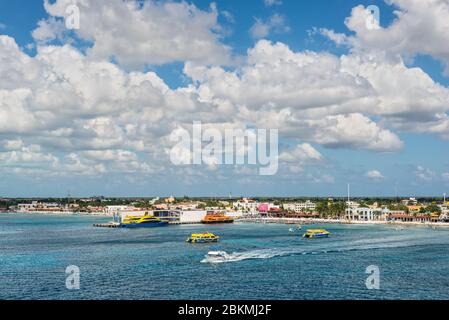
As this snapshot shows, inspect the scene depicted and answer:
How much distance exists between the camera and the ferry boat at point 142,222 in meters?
103

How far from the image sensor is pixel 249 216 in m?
144

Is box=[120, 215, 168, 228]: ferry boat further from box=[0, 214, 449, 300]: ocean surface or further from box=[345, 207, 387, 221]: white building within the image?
box=[345, 207, 387, 221]: white building

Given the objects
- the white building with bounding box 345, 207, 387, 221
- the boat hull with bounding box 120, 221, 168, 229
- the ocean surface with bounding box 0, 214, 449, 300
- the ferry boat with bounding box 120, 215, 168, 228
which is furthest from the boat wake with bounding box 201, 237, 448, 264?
the white building with bounding box 345, 207, 387, 221

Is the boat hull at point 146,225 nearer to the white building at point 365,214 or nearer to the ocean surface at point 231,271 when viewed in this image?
the ocean surface at point 231,271

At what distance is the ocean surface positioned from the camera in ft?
101

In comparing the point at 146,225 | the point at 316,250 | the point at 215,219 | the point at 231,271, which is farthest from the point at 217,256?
the point at 215,219

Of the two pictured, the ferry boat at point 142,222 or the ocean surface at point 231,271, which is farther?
the ferry boat at point 142,222

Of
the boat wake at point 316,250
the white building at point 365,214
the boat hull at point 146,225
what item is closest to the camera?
the boat wake at point 316,250

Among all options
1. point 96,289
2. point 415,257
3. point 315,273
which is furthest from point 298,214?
point 96,289

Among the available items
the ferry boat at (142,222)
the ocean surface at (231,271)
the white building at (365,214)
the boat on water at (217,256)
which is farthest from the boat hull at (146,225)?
the boat on water at (217,256)

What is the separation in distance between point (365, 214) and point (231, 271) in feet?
306

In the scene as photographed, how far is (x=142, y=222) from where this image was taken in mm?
105312

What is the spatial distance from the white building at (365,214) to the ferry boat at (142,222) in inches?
1925
